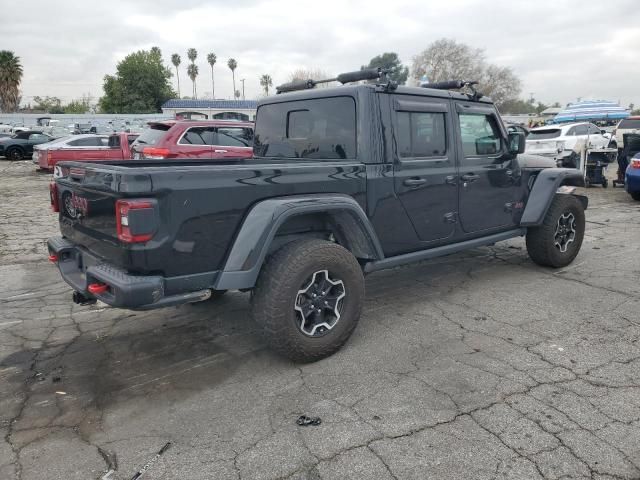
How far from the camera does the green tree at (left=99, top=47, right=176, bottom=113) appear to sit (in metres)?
57.5

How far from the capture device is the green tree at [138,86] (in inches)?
2263

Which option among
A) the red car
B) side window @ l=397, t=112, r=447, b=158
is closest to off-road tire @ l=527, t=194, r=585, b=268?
side window @ l=397, t=112, r=447, b=158

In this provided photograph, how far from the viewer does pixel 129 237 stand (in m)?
2.82

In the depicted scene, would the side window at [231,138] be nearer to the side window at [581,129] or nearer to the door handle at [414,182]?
the door handle at [414,182]

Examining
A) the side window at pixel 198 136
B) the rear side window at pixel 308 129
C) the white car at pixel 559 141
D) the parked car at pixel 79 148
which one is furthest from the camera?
the parked car at pixel 79 148

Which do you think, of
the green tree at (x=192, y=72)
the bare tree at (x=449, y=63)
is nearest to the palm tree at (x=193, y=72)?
the green tree at (x=192, y=72)

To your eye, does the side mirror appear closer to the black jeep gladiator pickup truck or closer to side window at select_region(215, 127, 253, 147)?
the black jeep gladiator pickup truck

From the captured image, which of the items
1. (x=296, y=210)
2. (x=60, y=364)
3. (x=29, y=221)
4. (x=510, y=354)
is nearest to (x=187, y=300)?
(x=296, y=210)

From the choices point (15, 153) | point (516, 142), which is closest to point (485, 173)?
point (516, 142)

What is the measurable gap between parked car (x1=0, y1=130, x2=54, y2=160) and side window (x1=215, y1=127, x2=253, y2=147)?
61.1ft

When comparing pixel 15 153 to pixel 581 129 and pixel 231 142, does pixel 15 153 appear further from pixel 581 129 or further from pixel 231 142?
pixel 581 129

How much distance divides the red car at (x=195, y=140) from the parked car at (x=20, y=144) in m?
17.7

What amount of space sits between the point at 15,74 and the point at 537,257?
65.5m

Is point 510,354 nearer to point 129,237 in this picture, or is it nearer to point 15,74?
point 129,237
